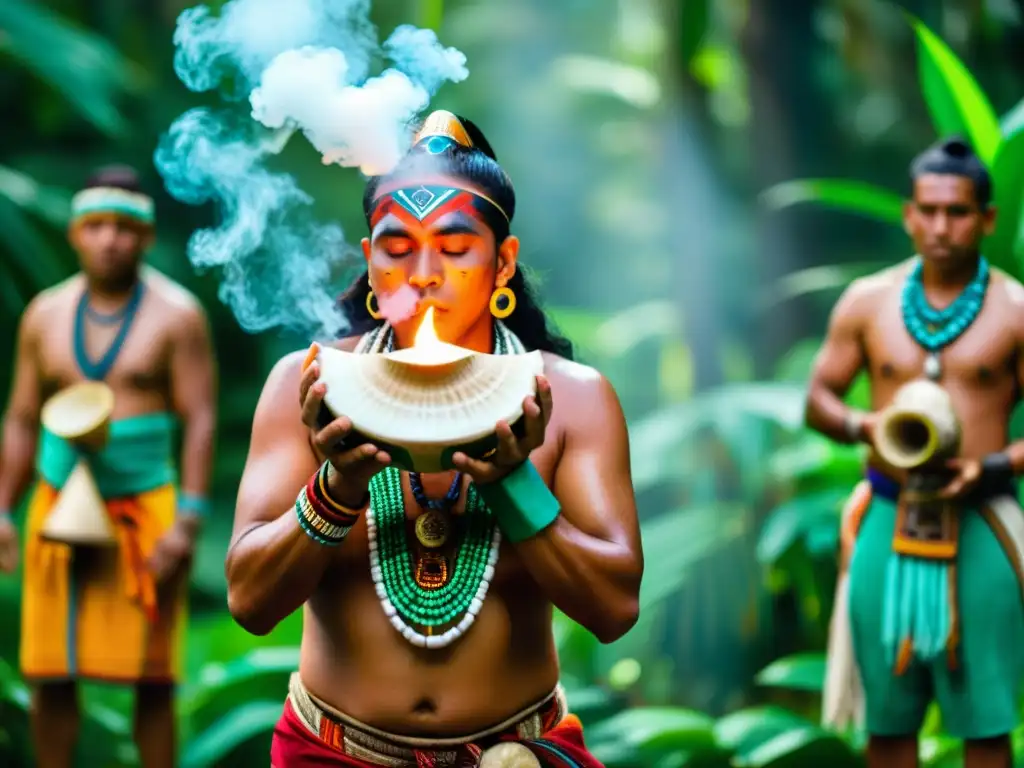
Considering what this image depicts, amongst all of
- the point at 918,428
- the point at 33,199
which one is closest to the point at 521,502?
the point at 918,428

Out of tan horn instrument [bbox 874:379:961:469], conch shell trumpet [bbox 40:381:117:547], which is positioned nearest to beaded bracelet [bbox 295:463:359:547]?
tan horn instrument [bbox 874:379:961:469]

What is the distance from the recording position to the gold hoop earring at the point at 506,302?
2416mm

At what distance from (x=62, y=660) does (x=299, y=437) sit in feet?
8.81

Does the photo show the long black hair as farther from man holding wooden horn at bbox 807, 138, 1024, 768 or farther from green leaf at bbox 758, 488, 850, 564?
green leaf at bbox 758, 488, 850, 564

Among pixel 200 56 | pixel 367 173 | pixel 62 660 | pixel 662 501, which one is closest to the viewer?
pixel 367 173

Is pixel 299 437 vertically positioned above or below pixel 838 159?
below

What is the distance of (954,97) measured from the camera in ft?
17.5

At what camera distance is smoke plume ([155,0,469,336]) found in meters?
2.32

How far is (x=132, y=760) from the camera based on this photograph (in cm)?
561

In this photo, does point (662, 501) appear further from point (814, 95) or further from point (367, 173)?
point (367, 173)

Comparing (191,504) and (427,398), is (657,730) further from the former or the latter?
(427,398)

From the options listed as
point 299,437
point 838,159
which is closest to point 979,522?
point 299,437

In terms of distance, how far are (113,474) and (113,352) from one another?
0.39m

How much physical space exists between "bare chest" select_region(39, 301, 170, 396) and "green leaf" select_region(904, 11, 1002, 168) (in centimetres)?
286
